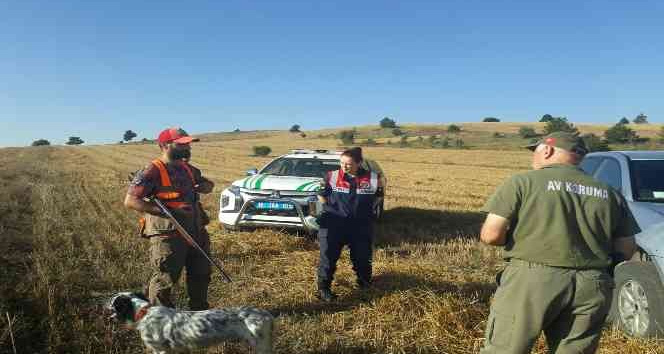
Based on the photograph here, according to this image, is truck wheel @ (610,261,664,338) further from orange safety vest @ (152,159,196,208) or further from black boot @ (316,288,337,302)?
orange safety vest @ (152,159,196,208)

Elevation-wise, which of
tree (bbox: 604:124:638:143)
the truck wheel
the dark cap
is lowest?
the truck wheel

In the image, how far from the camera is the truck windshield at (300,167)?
26.8 ft

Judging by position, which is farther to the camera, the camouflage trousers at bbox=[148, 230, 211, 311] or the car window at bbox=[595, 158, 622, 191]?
the car window at bbox=[595, 158, 622, 191]

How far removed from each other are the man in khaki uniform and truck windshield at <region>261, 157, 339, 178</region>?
18.9 ft

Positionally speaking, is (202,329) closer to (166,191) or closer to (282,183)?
(166,191)

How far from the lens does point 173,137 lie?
12.4 ft

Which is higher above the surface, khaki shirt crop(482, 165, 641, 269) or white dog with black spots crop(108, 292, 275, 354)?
khaki shirt crop(482, 165, 641, 269)

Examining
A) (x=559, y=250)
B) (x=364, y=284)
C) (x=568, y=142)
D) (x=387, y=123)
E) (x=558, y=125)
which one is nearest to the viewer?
(x=559, y=250)

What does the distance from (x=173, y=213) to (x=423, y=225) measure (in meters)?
6.04

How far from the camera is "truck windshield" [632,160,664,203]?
14.9 ft

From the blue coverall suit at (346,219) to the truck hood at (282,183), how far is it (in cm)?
216

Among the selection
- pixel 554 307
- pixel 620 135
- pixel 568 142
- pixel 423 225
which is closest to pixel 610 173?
pixel 568 142

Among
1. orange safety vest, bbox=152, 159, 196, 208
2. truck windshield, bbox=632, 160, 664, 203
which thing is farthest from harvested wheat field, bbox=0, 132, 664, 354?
truck windshield, bbox=632, 160, 664, 203

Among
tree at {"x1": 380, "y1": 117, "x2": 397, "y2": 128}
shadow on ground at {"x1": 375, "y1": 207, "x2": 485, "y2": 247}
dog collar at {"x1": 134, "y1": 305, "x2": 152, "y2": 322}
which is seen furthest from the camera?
tree at {"x1": 380, "y1": 117, "x2": 397, "y2": 128}
